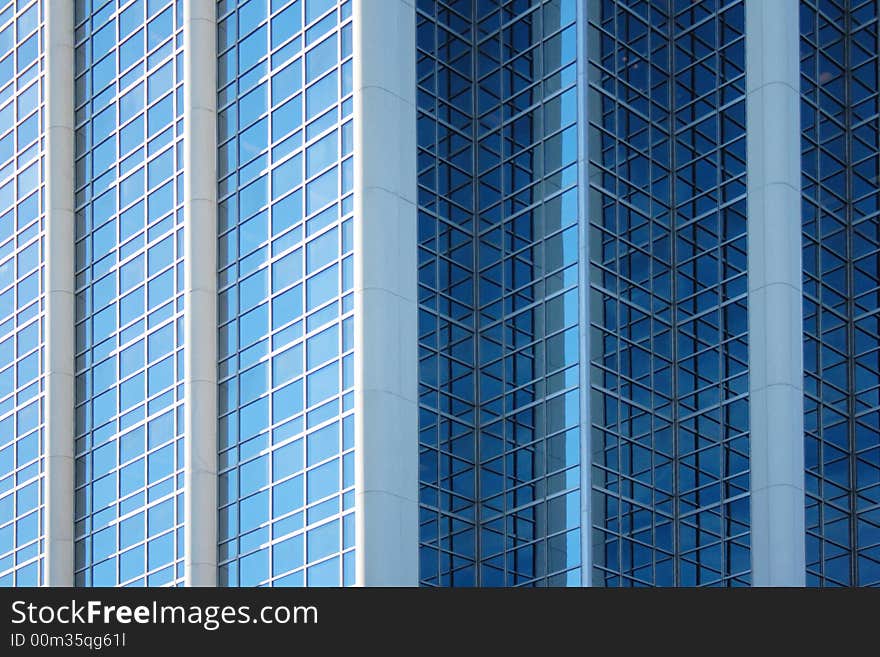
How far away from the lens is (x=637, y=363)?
50219mm

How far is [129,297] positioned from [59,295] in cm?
416

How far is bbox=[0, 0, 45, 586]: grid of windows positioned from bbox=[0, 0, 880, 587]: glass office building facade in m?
0.58

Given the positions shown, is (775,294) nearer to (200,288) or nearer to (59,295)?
(200,288)

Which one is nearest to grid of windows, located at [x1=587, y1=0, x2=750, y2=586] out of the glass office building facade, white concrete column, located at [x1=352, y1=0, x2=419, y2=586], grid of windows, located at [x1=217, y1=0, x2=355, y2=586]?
the glass office building facade

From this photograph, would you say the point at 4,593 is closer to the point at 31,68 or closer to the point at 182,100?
the point at 182,100

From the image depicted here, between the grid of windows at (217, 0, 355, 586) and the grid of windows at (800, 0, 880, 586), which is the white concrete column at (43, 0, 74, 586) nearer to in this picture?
the grid of windows at (217, 0, 355, 586)

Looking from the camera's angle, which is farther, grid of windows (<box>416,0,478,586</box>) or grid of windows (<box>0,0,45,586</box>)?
grid of windows (<box>0,0,45,586</box>)

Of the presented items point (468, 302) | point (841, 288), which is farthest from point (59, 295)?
point (841, 288)

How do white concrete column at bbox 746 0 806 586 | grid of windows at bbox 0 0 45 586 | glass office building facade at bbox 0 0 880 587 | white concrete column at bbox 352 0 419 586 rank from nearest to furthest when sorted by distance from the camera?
white concrete column at bbox 352 0 419 586 < glass office building facade at bbox 0 0 880 587 < white concrete column at bbox 746 0 806 586 < grid of windows at bbox 0 0 45 586

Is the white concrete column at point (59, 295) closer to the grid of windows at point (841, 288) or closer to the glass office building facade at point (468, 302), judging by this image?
the glass office building facade at point (468, 302)

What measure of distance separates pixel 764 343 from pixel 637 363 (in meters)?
4.09

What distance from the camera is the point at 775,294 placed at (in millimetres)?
51219

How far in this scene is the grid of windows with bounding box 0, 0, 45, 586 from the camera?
5891 centimetres

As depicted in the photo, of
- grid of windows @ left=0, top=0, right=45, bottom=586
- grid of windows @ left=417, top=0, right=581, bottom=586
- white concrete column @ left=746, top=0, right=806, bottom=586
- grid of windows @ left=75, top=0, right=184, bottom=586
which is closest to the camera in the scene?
grid of windows @ left=417, top=0, right=581, bottom=586
